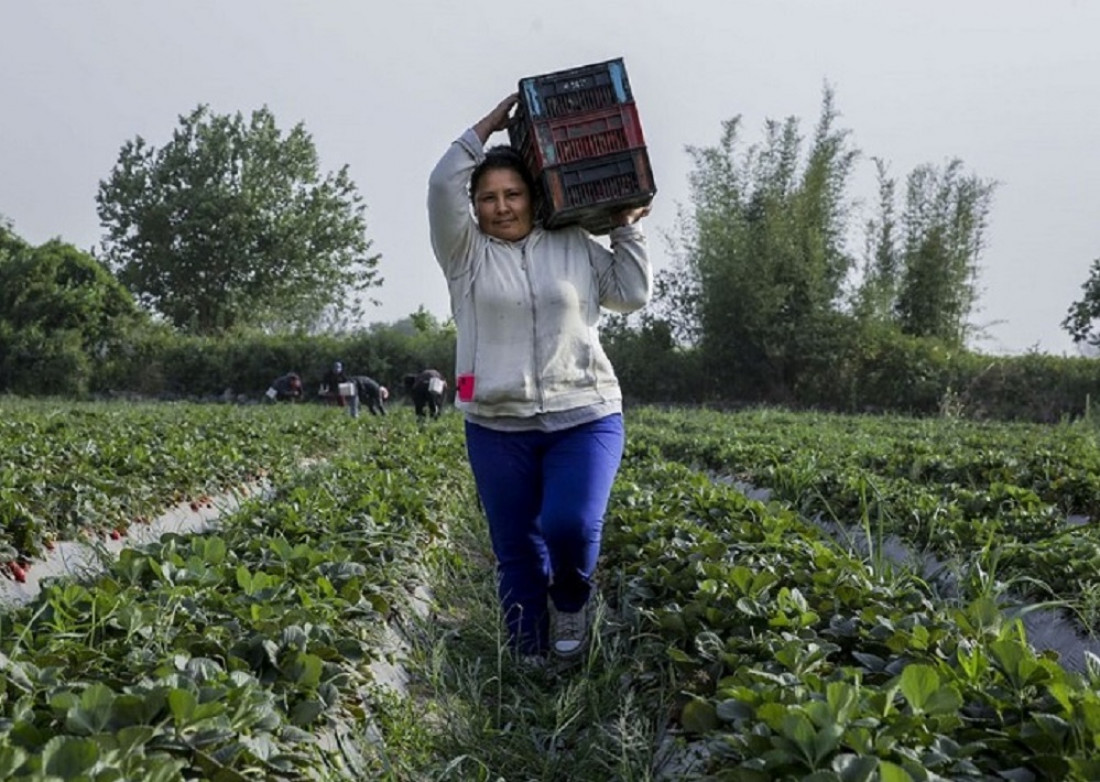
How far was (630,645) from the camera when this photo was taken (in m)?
3.42

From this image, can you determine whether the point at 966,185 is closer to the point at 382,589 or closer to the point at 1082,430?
the point at 1082,430

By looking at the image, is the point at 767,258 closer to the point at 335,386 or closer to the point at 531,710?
the point at 335,386

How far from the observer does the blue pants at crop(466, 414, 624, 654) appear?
131 inches

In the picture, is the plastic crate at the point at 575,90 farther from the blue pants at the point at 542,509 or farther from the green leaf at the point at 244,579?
the green leaf at the point at 244,579

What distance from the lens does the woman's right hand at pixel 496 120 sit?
3.41 m

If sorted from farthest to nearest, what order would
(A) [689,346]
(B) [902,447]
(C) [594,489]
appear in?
(A) [689,346] → (B) [902,447] → (C) [594,489]

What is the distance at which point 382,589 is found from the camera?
3.71 m

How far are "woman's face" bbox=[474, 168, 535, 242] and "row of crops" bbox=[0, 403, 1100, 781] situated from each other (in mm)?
1314

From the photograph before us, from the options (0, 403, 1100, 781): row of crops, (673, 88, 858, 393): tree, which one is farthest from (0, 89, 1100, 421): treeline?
(0, 403, 1100, 781): row of crops

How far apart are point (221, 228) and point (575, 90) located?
36647mm

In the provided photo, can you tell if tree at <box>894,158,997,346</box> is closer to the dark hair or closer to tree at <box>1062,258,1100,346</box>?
tree at <box>1062,258,1100,346</box>

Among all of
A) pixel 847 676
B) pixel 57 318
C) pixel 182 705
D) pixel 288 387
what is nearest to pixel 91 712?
pixel 182 705

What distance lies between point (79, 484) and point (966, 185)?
29.3 meters

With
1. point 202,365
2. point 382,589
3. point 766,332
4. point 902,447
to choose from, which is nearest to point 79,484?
point 382,589
